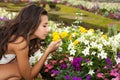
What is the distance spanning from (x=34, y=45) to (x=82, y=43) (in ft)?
2.96

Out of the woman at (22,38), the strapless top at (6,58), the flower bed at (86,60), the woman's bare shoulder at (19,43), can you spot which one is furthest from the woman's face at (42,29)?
the flower bed at (86,60)

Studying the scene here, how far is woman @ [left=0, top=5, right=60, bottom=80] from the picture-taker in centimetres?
417

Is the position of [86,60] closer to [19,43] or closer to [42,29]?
[42,29]

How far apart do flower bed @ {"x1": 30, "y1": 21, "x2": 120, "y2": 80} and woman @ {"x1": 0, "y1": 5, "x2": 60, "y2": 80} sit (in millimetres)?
493

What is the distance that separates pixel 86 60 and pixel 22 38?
95 cm

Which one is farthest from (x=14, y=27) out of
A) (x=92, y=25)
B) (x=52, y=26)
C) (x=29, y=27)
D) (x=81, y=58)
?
(x=92, y=25)

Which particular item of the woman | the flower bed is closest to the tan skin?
the woman

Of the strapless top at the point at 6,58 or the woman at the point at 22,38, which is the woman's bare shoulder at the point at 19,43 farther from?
the strapless top at the point at 6,58

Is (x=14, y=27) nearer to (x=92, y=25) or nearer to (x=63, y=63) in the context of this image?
(x=63, y=63)

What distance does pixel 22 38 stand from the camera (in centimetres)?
418

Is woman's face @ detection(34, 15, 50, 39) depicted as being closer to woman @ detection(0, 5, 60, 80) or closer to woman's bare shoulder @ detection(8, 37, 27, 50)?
woman @ detection(0, 5, 60, 80)

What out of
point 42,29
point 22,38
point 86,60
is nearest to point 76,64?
point 86,60

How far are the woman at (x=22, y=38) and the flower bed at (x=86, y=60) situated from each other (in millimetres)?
493

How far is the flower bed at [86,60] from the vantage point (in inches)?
184
